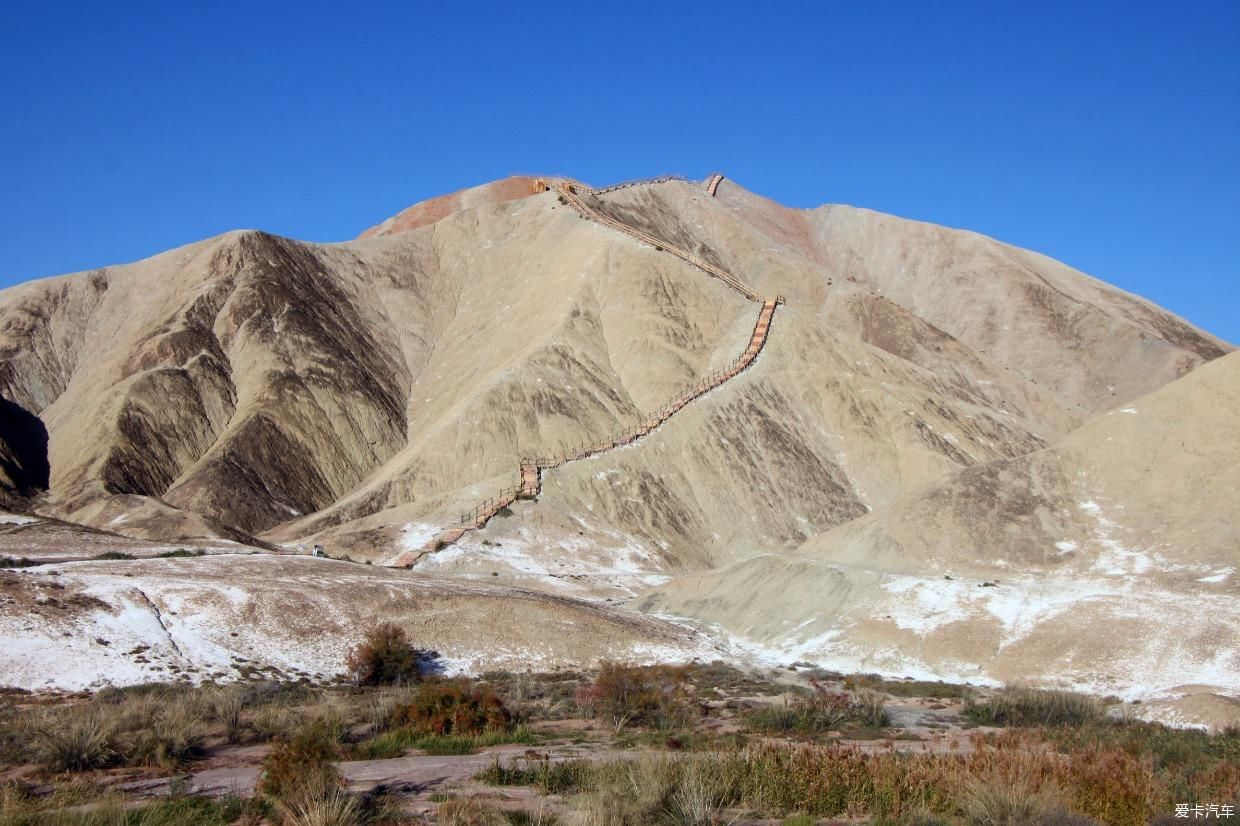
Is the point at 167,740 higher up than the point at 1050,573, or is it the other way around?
the point at 1050,573

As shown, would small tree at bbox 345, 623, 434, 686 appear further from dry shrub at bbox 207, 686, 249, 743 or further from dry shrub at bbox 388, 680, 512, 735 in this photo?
dry shrub at bbox 388, 680, 512, 735

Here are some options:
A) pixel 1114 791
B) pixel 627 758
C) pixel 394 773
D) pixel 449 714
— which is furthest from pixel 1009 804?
pixel 449 714

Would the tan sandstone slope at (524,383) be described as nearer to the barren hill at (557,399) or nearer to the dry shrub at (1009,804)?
the barren hill at (557,399)

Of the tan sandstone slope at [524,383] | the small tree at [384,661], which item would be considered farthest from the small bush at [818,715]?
the tan sandstone slope at [524,383]

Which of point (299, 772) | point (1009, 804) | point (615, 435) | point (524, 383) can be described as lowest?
point (299, 772)

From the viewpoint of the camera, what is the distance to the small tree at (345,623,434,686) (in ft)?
85.9

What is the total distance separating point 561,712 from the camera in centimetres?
2145

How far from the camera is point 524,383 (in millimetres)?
68938

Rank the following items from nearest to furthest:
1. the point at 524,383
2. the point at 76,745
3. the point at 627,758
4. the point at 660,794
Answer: the point at 660,794 < the point at 76,745 < the point at 627,758 < the point at 524,383

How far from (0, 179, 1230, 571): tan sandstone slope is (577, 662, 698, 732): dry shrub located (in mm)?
30398

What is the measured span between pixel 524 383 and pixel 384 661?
4316cm

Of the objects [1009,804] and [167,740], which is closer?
[1009,804]

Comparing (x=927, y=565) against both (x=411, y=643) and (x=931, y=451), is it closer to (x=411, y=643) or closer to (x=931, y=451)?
(x=411, y=643)

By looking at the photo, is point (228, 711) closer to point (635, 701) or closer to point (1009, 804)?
point (635, 701)
